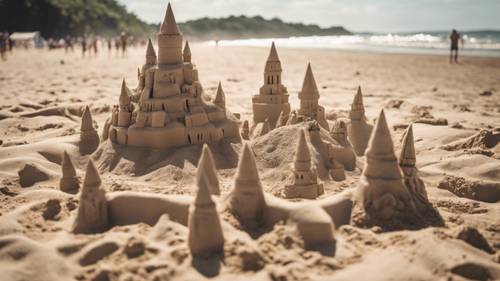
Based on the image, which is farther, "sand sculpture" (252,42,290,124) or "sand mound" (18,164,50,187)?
"sand sculpture" (252,42,290,124)

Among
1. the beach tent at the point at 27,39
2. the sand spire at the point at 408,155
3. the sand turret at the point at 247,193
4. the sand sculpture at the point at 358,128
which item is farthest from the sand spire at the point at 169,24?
the beach tent at the point at 27,39

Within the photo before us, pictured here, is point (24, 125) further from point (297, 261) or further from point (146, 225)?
point (297, 261)

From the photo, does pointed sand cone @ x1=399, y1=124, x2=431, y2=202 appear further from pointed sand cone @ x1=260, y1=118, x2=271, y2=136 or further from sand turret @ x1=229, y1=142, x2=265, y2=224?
pointed sand cone @ x1=260, y1=118, x2=271, y2=136

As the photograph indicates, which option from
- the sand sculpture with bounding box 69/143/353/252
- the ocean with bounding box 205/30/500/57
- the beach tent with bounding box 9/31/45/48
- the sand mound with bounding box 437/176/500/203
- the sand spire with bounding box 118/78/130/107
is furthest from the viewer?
the beach tent with bounding box 9/31/45/48

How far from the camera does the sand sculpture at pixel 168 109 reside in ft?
30.3

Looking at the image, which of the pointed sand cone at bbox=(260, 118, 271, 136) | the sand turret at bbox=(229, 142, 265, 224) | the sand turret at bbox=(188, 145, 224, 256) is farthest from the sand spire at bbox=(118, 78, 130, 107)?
the sand turret at bbox=(188, 145, 224, 256)

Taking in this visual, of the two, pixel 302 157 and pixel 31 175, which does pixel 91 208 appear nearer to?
pixel 31 175

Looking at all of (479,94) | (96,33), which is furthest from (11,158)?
(96,33)

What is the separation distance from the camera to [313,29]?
146 meters

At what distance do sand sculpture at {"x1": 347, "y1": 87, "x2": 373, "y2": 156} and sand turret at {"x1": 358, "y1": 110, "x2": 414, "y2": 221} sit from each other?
14.7 ft

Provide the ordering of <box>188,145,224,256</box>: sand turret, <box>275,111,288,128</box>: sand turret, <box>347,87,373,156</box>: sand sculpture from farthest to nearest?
1. <box>347,87,373,156</box>: sand sculpture
2. <box>275,111,288,128</box>: sand turret
3. <box>188,145,224,256</box>: sand turret

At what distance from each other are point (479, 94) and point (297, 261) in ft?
55.1

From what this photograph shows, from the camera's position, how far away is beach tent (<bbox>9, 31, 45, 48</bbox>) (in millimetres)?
51156

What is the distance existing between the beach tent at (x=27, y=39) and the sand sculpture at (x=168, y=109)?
48156mm
